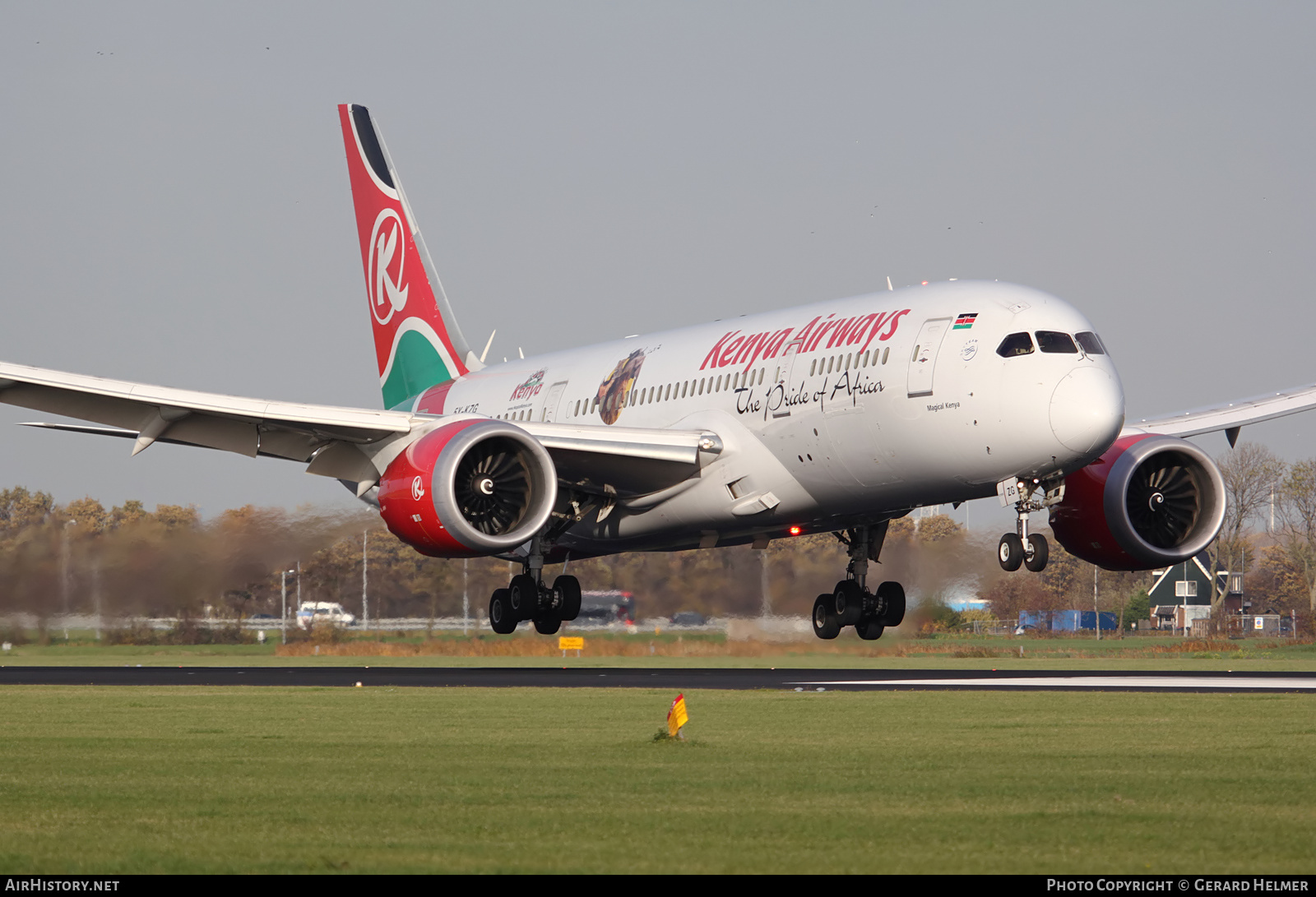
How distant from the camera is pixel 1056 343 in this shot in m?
27.0

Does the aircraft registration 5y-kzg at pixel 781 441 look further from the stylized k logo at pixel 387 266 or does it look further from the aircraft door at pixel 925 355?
the stylized k logo at pixel 387 266

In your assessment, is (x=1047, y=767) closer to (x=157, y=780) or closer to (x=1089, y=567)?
(x=157, y=780)

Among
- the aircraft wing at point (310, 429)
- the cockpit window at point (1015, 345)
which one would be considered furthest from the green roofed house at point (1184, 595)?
the cockpit window at point (1015, 345)

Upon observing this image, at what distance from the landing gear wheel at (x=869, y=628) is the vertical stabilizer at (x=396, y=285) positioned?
13.4m

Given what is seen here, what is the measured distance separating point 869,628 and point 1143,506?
285 inches

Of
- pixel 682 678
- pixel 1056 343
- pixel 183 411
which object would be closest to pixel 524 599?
pixel 682 678

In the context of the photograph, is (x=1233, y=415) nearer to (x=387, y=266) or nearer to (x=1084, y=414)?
(x=1084, y=414)

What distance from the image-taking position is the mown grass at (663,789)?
11.2 metres

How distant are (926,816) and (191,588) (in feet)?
114

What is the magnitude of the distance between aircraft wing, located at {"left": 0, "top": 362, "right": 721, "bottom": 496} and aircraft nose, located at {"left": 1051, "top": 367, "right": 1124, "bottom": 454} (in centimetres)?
794

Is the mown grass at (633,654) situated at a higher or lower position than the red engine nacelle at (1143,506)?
lower

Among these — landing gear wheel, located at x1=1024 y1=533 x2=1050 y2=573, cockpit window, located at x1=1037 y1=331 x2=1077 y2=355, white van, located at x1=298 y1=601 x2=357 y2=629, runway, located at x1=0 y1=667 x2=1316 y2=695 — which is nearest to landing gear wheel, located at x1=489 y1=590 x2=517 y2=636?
runway, located at x1=0 y1=667 x2=1316 y2=695

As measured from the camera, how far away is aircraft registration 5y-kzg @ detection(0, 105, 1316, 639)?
2736 cm

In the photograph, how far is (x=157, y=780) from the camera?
15914 millimetres
